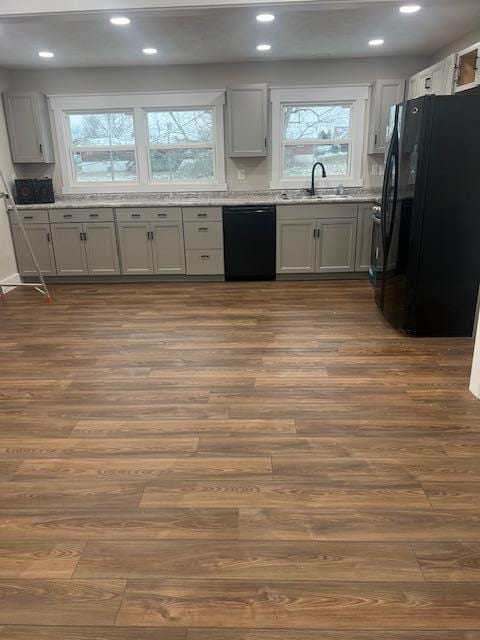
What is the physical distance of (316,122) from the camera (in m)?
5.69

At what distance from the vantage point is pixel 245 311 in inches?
177

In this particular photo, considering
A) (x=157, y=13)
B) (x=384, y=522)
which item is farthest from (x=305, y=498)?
(x=157, y=13)

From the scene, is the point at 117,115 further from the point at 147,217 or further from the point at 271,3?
the point at 271,3

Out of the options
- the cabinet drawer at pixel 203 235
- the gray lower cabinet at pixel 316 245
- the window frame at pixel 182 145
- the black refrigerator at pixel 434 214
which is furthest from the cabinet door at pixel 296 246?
the black refrigerator at pixel 434 214

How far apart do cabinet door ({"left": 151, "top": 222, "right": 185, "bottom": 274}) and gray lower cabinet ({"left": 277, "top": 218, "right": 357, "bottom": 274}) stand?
115 cm

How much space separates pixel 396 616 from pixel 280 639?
37 cm

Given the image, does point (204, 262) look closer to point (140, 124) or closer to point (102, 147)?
point (140, 124)

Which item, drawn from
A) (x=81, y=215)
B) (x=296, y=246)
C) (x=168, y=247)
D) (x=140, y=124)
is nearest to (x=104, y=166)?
(x=140, y=124)

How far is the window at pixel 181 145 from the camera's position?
573 centimetres

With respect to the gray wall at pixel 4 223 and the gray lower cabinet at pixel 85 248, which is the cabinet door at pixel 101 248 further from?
the gray wall at pixel 4 223

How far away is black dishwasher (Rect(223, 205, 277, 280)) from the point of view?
5328 mm

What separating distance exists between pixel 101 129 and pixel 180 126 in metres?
0.99

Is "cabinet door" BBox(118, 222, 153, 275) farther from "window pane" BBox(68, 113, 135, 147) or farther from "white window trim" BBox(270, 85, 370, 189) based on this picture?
"white window trim" BBox(270, 85, 370, 189)

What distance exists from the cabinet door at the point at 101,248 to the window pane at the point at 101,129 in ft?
3.82
